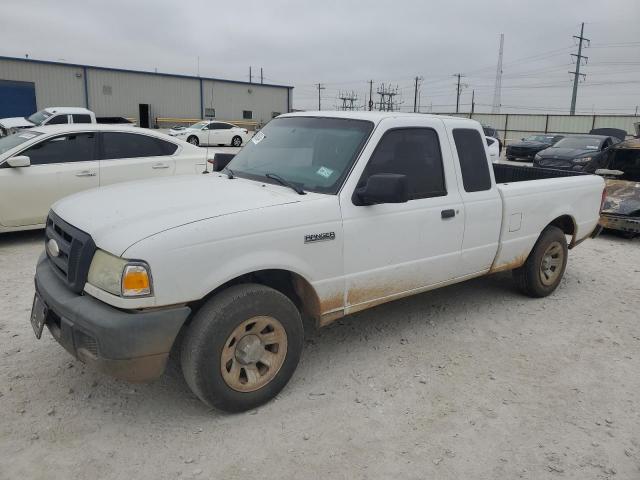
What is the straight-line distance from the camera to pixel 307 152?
394 cm

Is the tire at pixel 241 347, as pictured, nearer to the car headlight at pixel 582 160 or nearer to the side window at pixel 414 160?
the side window at pixel 414 160

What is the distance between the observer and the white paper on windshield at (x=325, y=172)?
365 cm

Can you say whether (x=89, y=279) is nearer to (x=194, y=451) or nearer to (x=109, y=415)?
(x=109, y=415)

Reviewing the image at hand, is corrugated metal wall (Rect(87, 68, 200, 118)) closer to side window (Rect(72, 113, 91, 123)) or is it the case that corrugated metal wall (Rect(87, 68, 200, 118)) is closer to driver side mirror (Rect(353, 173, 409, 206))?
side window (Rect(72, 113, 91, 123))

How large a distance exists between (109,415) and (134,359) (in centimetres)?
69

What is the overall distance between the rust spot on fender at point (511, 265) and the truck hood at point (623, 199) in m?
4.22

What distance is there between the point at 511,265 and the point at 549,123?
120 feet

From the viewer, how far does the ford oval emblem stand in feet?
10.7

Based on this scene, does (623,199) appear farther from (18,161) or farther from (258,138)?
(18,161)

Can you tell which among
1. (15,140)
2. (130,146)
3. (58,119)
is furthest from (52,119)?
(130,146)

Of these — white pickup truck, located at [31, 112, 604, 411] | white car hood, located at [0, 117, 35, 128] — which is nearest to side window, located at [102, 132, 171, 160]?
white pickup truck, located at [31, 112, 604, 411]

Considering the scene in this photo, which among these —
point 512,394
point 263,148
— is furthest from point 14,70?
point 512,394

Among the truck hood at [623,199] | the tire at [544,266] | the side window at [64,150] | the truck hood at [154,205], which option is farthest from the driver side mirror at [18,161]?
the truck hood at [623,199]

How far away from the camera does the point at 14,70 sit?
3322 centimetres
